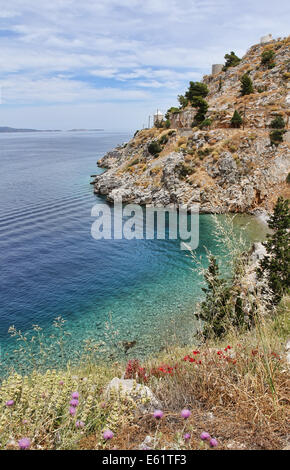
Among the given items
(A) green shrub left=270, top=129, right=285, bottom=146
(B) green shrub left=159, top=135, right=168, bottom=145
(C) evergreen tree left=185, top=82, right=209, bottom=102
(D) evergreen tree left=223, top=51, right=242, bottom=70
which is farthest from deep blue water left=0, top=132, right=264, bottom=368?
(D) evergreen tree left=223, top=51, right=242, bottom=70

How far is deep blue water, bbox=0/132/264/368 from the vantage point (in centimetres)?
1539

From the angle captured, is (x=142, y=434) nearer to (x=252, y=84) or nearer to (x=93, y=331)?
(x=93, y=331)

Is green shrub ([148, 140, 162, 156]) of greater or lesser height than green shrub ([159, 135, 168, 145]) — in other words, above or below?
below

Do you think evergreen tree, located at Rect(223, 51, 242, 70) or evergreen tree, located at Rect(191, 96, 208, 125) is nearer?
evergreen tree, located at Rect(191, 96, 208, 125)

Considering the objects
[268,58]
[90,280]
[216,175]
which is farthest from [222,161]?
[268,58]

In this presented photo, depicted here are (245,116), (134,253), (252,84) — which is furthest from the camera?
(252,84)

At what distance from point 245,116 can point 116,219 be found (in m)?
27.9

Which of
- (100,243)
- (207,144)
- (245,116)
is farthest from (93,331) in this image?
(245,116)

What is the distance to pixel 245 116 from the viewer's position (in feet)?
153

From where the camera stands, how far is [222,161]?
40.2 m

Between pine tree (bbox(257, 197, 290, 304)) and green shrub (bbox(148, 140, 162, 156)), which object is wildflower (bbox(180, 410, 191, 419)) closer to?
pine tree (bbox(257, 197, 290, 304))

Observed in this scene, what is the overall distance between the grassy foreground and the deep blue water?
94.4 inches

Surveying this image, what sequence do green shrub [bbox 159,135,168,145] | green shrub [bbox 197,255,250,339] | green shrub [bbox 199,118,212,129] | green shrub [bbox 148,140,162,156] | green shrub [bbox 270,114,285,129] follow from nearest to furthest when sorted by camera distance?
green shrub [bbox 197,255,250,339] < green shrub [bbox 270,114,285,129] < green shrub [bbox 199,118,212,129] < green shrub [bbox 148,140,162,156] < green shrub [bbox 159,135,168,145]

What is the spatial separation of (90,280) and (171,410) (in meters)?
17.8
